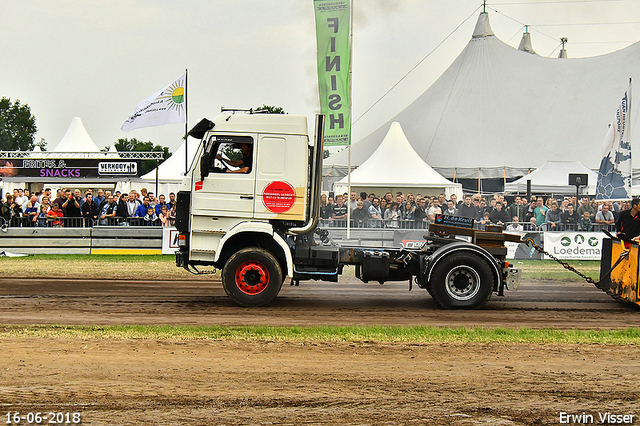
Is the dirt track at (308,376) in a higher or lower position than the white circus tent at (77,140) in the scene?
lower

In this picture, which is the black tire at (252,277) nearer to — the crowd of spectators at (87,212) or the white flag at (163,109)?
the crowd of spectators at (87,212)

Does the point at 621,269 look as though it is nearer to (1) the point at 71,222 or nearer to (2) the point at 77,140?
(1) the point at 71,222

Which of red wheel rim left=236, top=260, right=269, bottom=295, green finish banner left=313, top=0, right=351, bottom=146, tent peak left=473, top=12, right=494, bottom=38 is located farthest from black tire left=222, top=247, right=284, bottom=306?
tent peak left=473, top=12, right=494, bottom=38

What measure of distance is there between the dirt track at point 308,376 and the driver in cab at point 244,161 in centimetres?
217

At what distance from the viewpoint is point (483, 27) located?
3641 cm

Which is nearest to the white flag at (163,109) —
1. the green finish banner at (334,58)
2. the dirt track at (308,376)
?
the green finish banner at (334,58)

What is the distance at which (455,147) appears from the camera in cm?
3172

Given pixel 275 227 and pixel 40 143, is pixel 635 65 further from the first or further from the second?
pixel 40 143

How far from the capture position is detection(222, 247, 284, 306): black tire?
9.75m

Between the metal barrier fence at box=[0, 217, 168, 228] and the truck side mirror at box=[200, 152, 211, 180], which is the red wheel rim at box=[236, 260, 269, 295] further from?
the metal barrier fence at box=[0, 217, 168, 228]

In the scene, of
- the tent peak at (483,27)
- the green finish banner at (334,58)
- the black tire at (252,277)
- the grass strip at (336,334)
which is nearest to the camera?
the grass strip at (336,334)

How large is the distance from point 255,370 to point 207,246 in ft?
13.0

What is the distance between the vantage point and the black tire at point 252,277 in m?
9.75

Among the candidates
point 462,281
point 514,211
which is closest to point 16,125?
point 514,211
